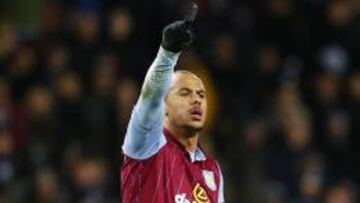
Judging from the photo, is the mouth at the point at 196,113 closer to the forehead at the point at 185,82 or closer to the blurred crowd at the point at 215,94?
the forehead at the point at 185,82

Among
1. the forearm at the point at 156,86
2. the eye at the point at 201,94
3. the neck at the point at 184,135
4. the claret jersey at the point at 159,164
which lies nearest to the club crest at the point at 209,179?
the claret jersey at the point at 159,164

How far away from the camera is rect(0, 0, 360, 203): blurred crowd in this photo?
40.1 feet

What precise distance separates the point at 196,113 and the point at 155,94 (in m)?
0.67

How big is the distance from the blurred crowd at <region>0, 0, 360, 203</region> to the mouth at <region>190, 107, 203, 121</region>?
465 cm

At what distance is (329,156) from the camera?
1237 centimetres

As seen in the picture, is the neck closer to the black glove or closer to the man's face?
the man's face

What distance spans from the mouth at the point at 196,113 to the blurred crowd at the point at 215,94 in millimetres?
4647

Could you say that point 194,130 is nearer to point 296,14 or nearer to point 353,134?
point 353,134

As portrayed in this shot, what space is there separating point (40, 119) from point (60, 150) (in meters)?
0.42

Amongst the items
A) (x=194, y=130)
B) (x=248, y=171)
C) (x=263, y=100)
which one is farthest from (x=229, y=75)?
(x=194, y=130)

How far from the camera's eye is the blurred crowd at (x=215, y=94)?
40.1 ft

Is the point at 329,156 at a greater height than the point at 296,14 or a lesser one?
lesser

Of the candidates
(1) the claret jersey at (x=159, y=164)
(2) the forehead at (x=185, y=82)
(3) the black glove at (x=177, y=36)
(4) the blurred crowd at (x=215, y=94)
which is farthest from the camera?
(4) the blurred crowd at (x=215, y=94)

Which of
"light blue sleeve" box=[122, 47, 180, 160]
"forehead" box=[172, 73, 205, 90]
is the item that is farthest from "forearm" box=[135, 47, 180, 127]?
"forehead" box=[172, 73, 205, 90]
